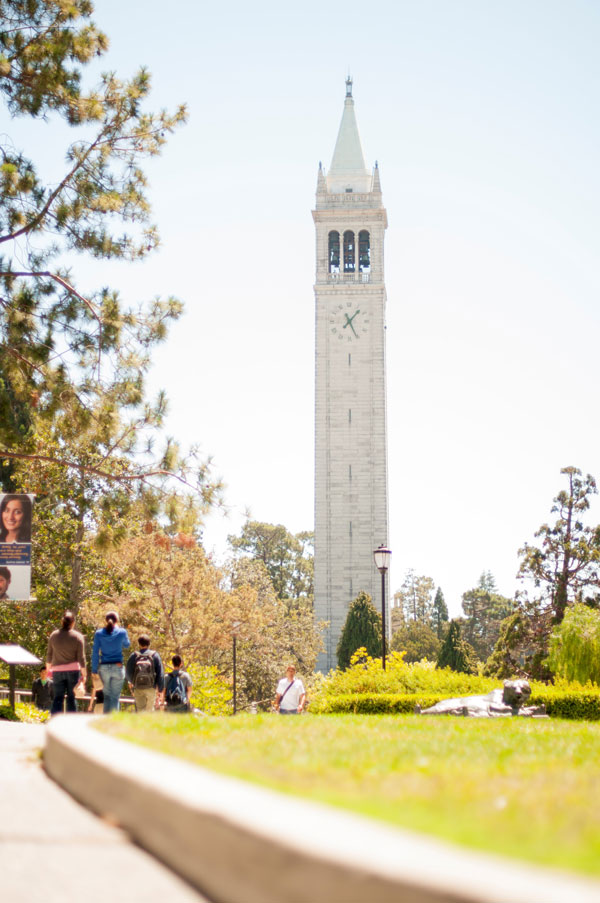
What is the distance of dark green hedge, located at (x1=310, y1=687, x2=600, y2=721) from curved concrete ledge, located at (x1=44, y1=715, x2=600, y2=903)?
14150 millimetres

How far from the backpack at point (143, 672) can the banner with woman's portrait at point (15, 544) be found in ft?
15.5

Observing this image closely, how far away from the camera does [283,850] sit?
118 inches

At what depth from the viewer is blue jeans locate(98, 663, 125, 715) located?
11.4m

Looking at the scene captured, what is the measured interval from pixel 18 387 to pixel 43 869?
11.5 meters

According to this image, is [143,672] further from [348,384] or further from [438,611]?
[438,611]

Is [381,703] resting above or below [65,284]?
below

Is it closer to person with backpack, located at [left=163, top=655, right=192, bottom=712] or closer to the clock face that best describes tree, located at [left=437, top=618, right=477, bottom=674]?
the clock face

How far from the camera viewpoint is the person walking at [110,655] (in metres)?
11.2

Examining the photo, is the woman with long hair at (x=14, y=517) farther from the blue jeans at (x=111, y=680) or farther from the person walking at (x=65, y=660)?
the blue jeans at (x=111, y=680)

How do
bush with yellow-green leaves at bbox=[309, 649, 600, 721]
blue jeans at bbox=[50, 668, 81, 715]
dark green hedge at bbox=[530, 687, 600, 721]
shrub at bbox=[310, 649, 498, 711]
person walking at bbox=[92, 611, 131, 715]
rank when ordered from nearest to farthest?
person walking at bbox=[92, 611, 131, 715]
blue jeans at bbox=[50, 668, 81, 715]
bush with yellow-green leaves at bbox=[309, 649, 600, 721]
dark green hedge at bbox=[530, 687, 600, 721]
shrub at bbox=[310, 649, 498, 711]

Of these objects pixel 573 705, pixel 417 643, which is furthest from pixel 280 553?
pixel 573 705

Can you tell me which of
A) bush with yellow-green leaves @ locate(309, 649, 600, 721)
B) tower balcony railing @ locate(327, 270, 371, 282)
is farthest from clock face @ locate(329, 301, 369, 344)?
bush with yellow-green leaves @ locate(309, 649, 600, 721)

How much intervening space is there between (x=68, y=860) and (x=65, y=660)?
302 inches

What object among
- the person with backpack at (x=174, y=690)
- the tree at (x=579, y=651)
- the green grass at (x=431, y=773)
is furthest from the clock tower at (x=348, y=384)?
the green grass at (x=431, y=773)
